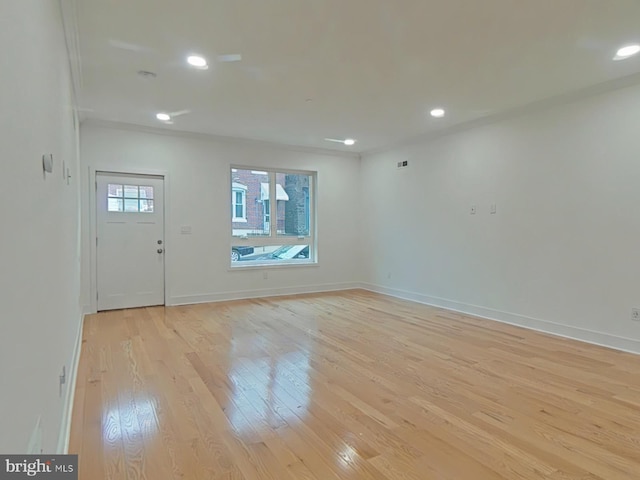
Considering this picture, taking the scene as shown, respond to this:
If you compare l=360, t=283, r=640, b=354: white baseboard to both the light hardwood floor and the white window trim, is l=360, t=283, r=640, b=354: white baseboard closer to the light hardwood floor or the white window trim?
the light hardwood floor

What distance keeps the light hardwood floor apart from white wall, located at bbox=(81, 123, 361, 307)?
1.51 metres

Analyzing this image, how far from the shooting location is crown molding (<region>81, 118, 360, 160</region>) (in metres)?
5.15

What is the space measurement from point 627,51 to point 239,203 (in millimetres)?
5169

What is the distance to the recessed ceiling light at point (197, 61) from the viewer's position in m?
3.17

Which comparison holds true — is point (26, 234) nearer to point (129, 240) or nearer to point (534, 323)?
point (129, 240)

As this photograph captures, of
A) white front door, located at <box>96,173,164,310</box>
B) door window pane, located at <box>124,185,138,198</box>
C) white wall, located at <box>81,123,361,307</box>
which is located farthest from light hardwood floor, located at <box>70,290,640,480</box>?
door window pane, located at <box>124,185,138,198</box>

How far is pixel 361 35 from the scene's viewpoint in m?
2.79

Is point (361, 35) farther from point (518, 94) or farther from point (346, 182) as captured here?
point (346, 182)

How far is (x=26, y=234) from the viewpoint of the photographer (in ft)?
3.78

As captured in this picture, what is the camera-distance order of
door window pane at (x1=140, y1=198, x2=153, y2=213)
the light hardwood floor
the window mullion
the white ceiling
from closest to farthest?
1. the light hardwood floor
2. the white ceiling
3. door window pane at (x1=140, y1=198, x2=153, y2=213)
4. the window mullion

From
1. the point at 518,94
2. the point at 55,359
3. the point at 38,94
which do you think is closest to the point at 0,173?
the point at 38,94

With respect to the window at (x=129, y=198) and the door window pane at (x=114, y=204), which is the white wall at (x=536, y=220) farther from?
the door window pane at (x=114, y=204)

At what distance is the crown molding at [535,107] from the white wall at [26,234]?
15.1ft

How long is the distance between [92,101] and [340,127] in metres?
3.11
